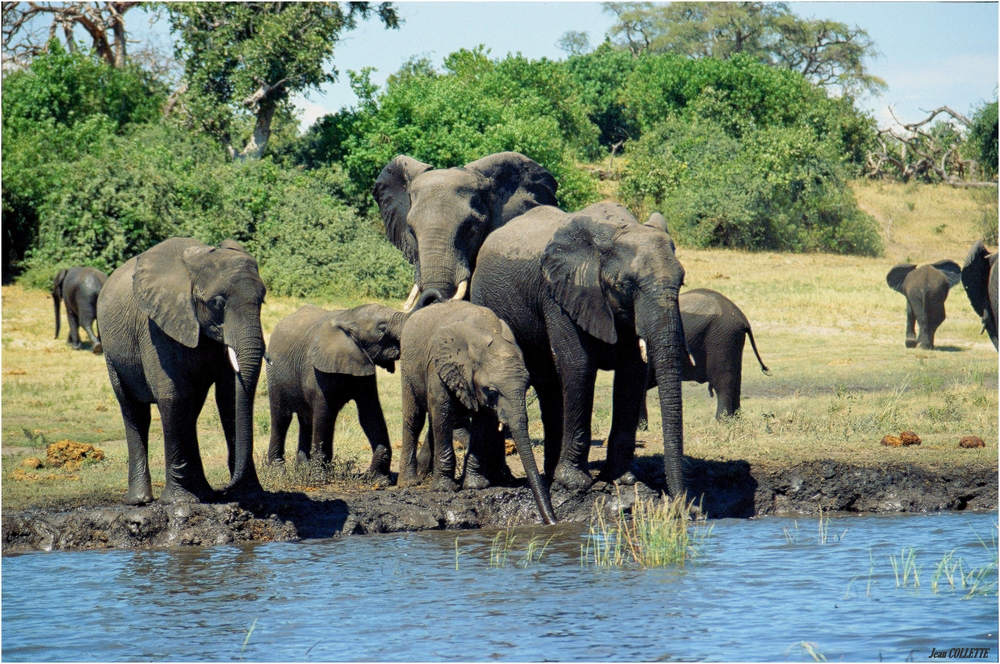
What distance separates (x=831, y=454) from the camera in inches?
426

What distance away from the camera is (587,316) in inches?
367

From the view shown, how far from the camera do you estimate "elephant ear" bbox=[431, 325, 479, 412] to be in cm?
947

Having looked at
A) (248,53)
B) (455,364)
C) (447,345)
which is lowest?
(455,364)

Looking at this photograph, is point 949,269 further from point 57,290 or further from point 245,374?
point 245,374

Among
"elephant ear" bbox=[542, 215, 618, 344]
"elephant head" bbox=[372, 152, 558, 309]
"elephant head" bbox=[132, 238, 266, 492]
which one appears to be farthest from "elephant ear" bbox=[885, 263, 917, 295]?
"elephant head" bbox=[132, 238, 266, 492]

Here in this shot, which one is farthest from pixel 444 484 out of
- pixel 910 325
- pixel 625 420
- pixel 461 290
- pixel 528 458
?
pixel 910 325

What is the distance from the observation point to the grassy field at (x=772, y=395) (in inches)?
437

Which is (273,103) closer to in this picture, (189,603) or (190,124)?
(190,124)

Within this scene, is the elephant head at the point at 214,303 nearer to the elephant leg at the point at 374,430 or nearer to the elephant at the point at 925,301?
the elephant leg at the point at 374,430

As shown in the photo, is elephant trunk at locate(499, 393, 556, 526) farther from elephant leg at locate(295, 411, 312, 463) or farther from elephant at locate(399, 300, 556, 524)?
elephant leg at locate(295, 411, 312, 463)

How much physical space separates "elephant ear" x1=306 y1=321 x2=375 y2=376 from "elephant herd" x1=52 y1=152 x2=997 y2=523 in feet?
0.05

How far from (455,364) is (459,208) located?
2.67m

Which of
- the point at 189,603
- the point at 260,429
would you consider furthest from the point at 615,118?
the point at 189,603

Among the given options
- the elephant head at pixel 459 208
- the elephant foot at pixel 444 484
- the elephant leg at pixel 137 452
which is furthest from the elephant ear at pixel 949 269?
the elephant leg at pixel 137 452
